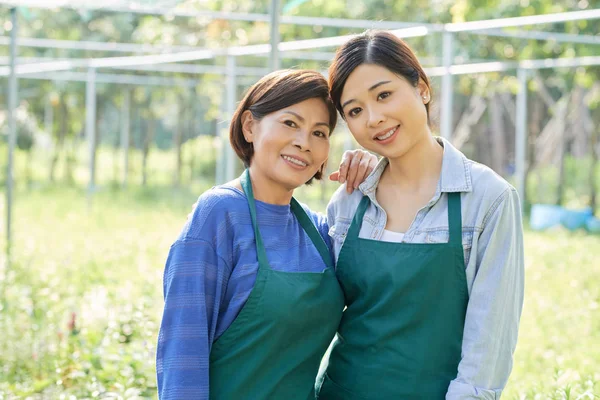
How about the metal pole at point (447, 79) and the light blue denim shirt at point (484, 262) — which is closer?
the light blue denim shirt at point (484, 262)

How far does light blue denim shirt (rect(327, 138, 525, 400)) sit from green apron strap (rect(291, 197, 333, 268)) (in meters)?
0.24

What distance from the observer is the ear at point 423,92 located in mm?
2178

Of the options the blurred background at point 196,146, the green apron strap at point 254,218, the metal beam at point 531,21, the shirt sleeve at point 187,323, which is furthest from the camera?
the metal beam at point 531,21

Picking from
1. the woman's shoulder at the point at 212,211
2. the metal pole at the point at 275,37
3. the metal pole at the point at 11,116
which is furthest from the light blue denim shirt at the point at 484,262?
the metal pole at the point at 11,116

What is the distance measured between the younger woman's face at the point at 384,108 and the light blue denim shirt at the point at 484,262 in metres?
0.13

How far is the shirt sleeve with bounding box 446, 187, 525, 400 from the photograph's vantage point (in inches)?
76.6

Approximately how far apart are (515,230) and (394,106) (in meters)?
0.44

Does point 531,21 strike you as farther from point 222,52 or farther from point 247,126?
point 247,126

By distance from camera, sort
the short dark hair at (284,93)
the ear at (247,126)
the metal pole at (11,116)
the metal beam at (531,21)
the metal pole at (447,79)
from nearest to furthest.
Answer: the short dark hair at (284,93) < the ear at (247,126) < the metal beam at (531,21) < the metal pole at (11,116) < the metal pole at (447,79)

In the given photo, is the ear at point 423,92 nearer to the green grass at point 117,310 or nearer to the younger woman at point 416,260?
the younger woman at point 416,260

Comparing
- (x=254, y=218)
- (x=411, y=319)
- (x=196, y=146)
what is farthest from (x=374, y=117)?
(x=196, y=146)

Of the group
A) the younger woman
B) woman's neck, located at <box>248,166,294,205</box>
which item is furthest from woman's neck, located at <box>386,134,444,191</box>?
woman's neck, located at <box>248,166,294,205</box>

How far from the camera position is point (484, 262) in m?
1.97

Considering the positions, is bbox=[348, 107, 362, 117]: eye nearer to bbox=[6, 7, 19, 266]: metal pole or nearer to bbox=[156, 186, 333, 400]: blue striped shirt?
bbox=[156, 186, 333, 400]: blue striped shirt
